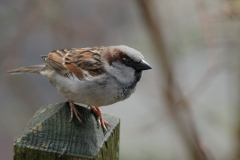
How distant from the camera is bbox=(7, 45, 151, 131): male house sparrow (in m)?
2.09

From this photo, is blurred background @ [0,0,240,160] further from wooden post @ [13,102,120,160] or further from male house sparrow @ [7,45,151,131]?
wooden post @ [13,102,120,160]

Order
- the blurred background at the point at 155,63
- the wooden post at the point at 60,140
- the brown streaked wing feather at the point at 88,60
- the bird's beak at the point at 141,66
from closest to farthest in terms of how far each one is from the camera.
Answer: the wooden post at the point at 60,140
the bird's beak at the point at 141,66
the brown streaked wing feather at the point at 88,60
the blurred background at the point at 155,63

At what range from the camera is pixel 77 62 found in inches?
90.5

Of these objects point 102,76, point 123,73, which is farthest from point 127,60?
point 102,76

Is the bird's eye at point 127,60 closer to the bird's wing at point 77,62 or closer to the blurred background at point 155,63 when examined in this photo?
the bird's wing at point 77,62

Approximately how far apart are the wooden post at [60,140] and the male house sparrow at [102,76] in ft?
1.68

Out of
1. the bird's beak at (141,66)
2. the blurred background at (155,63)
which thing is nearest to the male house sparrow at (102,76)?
the bird's beak at (141,66)

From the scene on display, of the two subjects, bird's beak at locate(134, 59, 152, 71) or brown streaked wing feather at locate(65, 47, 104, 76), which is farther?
brown streaked wing feather at locate(65, 47, 104, 76)

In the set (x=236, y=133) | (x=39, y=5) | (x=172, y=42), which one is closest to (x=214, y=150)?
(x=236, y=133)

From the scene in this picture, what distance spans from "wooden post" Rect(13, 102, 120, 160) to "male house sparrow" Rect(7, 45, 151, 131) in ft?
1.68

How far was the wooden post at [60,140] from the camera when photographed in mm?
1307

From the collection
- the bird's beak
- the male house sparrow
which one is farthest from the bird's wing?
the bird's beak

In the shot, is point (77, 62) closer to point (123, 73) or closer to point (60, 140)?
point (123, 73)

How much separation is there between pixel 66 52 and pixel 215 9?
2146 mm
